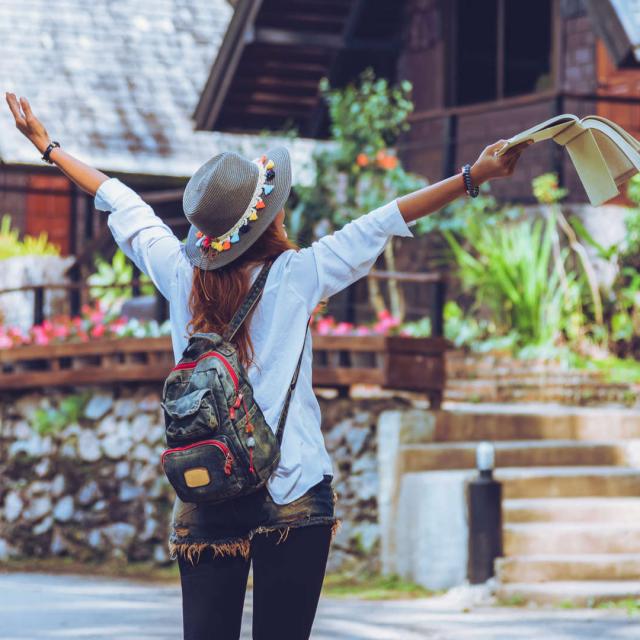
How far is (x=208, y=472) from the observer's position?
11.7ft

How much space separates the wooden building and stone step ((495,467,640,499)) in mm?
5726

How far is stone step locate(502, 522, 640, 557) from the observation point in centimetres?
887

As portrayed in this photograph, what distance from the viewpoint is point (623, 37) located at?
40.8ft

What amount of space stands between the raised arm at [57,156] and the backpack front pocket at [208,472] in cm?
87

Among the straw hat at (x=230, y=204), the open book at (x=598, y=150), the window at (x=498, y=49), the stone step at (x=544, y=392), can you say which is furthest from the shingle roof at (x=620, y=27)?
the straw hat at (x=230, y=204)

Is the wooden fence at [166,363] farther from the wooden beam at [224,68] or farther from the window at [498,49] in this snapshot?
the window at [498,49]

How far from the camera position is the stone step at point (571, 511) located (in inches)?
360

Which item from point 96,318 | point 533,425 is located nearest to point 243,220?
point 533,425

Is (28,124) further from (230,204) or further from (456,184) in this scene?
(456,184)

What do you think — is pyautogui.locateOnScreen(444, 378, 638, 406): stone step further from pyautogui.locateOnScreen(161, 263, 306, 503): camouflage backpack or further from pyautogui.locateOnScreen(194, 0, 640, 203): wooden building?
pyautogui.locateOnScreen(161, 263, 306, 503): camouflage backpack

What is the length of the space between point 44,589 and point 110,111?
25.4 ft

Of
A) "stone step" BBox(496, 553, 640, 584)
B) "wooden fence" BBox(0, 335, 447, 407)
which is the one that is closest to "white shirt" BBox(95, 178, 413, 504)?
"stone step" BBox(496, 553, 640, 584)

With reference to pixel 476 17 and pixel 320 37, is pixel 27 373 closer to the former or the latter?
pixel 320 37

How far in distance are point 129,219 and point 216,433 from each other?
2.32 feet
